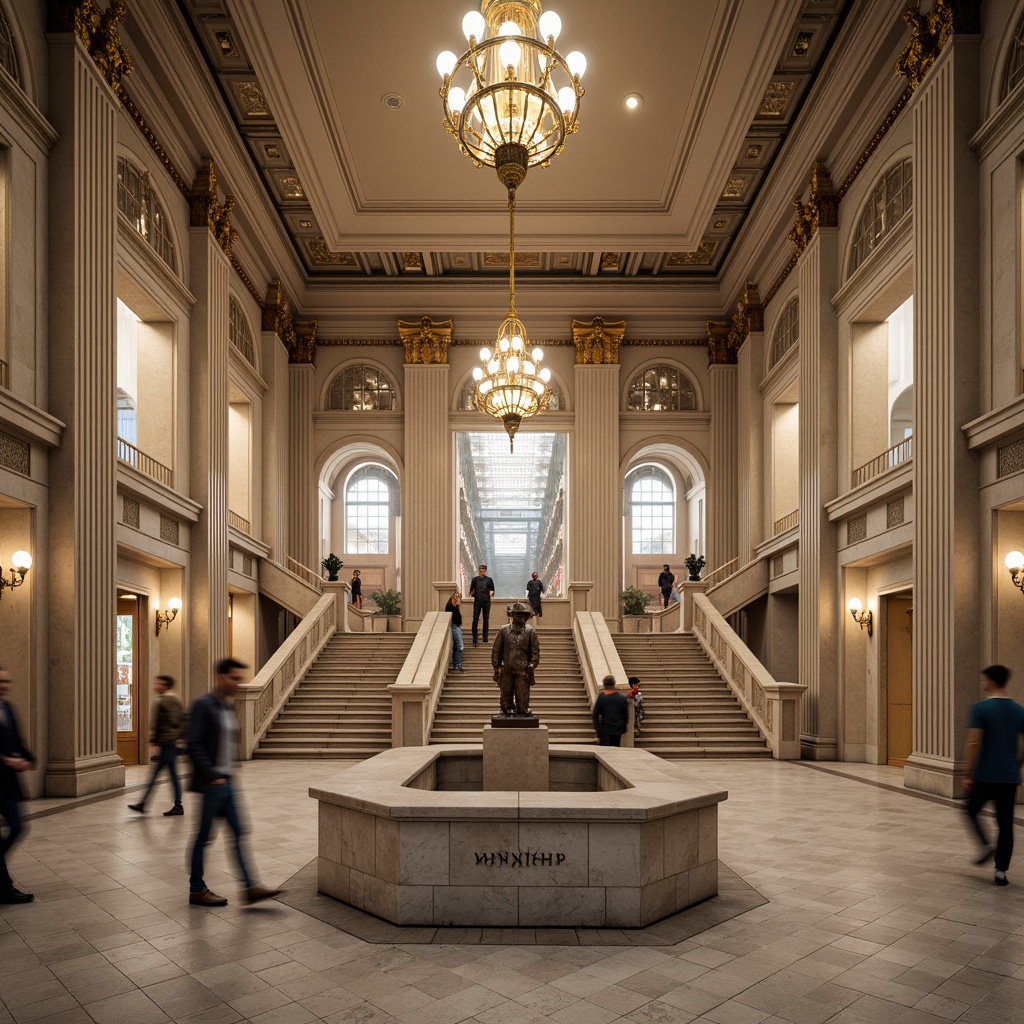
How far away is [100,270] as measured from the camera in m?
12.5

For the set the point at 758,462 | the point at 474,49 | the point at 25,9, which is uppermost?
the point at 25,9

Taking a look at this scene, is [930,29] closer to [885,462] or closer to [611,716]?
[885,462]

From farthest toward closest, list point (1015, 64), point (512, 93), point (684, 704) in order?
point (684, 704) → point (1015, 64) → point (512, 93)

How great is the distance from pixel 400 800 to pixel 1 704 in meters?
2.73

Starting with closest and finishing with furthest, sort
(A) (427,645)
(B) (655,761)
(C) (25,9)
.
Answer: (B) (655,761) < (C) (25,9) < (A) (427,645)

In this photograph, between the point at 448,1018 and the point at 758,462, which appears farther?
the point at 758,462

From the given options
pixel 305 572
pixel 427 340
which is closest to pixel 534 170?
pixel 427 340

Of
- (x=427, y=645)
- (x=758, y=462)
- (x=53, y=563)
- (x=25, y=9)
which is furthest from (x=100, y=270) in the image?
(x=758, y=462)

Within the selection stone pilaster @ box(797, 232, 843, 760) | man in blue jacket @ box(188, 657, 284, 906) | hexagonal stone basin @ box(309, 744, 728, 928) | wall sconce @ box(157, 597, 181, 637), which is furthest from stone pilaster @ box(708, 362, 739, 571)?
man in blue jacket @ box(188, 657, 284, 906)

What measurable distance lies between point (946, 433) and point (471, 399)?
1523cm

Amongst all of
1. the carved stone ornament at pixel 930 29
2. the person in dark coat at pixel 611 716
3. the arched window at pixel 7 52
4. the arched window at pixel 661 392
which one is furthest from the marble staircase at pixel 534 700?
the carved stone ornament at pixel 930 29

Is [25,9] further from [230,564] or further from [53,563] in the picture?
[230,564]

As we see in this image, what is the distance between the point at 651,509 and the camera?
3850 centimetres

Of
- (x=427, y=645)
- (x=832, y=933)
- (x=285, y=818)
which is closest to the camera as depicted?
(x=832, y=933)
